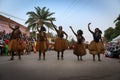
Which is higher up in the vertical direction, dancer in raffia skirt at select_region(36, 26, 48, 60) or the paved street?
dancer in raffia skirt at select_region(36, 26, 48, 60)

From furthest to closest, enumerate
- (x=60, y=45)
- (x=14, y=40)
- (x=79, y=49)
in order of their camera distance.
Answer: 1. (x=60, y=45)
2. (x=79, y=49)
3. (x=14, y=40)

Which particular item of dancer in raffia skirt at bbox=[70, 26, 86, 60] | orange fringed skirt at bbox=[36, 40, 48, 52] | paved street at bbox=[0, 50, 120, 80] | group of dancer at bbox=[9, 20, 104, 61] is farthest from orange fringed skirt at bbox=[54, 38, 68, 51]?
paved street at bbox=[0, 50, 120, 80]

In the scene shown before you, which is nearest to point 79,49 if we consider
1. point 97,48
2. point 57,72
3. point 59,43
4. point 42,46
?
point 97,48

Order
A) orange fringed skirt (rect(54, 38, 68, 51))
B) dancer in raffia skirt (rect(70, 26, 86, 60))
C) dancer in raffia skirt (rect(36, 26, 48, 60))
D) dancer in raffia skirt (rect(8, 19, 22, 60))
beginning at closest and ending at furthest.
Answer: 1. dancer in raffia skirt (rect(8, 19, 22, 60))
2. dancer in raffia skirt (rect(36, 26, 48, 60))
3. dancer in raffia skirt (rect(70, 26, 86, 60))
4. orange fringed skirt (rect(54, 38, 68, 51))

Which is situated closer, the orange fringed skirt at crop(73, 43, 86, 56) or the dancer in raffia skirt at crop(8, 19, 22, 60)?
the dancer in raffia skirt at crop(8, 19, 22, 60)

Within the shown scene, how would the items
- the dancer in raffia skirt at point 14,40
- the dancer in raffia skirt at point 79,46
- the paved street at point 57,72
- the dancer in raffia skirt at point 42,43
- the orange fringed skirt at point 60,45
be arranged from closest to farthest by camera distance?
the paved street at point 57,72
the dancer in raffia skirt at point 14,40
the dancer in raffia skirt at point 42,43
the dancer in raffia skirt at point 79,46
the orange fringed skirt at point 60,45

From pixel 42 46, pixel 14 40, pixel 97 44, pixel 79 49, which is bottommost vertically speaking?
pixel 79 49

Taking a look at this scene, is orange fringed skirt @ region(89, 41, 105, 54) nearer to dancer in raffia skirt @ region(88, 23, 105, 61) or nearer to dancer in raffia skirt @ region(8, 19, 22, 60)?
dancer in raffia skirt @ region(88, 23, 105, 61)

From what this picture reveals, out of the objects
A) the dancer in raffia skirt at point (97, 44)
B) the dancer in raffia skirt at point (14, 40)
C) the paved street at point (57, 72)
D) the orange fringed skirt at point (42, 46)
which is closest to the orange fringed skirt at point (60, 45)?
the orange fringed skirt at point (42, 46)

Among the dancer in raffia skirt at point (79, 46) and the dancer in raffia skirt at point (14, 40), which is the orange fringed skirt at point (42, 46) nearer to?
the dancer in raffia skirt at point (14, 40)

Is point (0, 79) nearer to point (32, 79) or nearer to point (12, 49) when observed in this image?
point (32, 79)

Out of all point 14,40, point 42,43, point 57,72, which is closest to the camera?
point 57,72

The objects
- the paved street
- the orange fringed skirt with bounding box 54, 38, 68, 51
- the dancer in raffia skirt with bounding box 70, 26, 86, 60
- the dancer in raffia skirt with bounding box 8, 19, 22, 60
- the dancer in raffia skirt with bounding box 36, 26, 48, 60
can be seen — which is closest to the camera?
the paved street

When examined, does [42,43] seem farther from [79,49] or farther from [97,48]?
[97,48]
